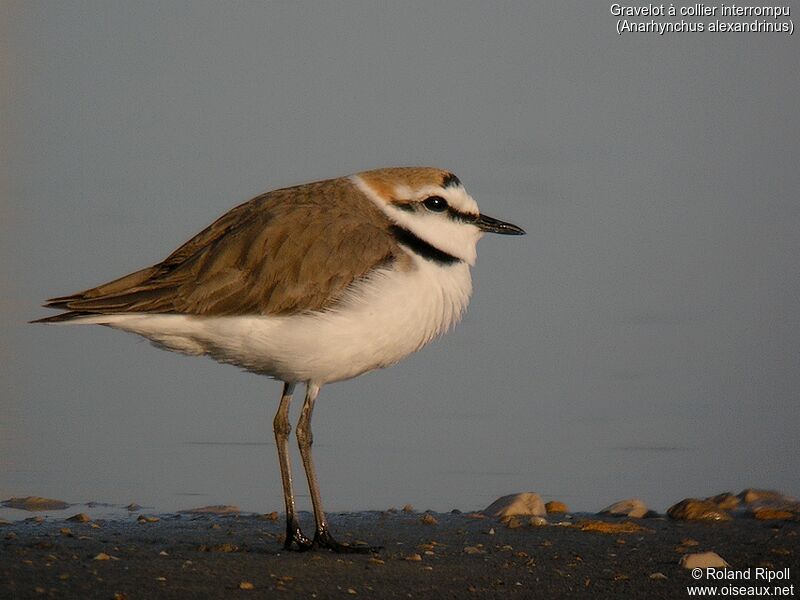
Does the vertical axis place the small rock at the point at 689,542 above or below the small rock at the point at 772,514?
below

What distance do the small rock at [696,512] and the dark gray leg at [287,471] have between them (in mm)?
2563

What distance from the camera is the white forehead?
293 inches

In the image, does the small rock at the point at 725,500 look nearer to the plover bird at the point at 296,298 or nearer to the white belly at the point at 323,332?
the plover bird at the point at 296,298

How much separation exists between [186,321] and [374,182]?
1.42m

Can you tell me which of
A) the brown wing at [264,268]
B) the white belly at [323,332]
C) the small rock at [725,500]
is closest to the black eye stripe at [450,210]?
the brown wing at [264,268]

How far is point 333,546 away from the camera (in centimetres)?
678

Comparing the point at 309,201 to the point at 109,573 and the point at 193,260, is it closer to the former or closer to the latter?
the point at 193,260

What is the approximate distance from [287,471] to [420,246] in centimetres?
152

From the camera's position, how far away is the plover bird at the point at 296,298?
6820 mm

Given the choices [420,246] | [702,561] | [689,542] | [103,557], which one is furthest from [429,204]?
[103,557]

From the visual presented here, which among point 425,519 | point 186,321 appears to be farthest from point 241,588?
point 425,519

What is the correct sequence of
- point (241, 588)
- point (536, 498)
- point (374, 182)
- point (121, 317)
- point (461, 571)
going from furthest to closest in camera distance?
1. point (536, 498)
2. point (374, 182)
3. point (121, 317)
4. point (461, 571)
5. point (241, 588)

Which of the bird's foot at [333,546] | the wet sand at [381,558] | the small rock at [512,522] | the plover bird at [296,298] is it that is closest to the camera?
→ the wet sand at [381,558]

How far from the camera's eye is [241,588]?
18.3ft
